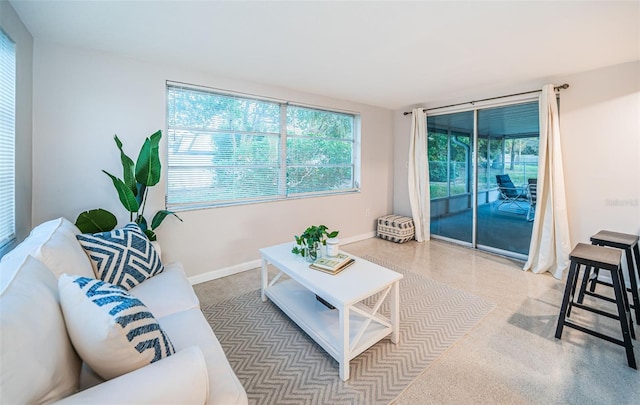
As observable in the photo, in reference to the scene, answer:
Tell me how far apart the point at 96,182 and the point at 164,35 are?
1.40 meters

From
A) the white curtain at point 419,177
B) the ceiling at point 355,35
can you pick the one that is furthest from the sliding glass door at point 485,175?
the ceiling at point 355,35

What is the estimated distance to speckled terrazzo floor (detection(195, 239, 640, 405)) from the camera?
1526 millimetres

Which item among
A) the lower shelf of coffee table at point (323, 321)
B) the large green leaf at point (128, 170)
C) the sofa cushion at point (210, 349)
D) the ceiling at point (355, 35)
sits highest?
the ceiling at point (355, 35)

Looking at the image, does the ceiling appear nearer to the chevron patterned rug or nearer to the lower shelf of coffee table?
the lower shelf of coffee table

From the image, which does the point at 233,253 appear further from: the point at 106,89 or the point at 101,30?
the point at 101,30

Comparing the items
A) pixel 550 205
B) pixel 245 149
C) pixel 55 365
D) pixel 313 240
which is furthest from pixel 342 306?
pixel 550 205

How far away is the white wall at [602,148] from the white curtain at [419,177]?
4.80ft

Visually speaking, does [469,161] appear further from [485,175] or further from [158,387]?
[158,387]

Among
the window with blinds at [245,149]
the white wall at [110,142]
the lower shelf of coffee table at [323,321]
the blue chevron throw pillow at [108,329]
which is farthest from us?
the window with blinds at [245,149]

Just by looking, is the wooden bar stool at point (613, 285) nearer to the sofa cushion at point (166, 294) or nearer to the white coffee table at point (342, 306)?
the white coffee table at point (342, 306)

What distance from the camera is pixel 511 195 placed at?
3.79 meters

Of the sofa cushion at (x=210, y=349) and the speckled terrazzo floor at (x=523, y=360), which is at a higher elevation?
the sofa cushion at (x=210, y=349)

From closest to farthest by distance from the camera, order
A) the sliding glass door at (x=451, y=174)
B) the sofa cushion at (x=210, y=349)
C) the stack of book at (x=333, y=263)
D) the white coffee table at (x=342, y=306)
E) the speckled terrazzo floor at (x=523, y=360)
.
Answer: the sofa cushion at (x=210, y=349)
the speckled terrazzo floor at (x=523, y=360)
the white coffee table at (x=342, y=306)
the stack of book at (x=333, y=263)
the sliding glass door at (x=451, y=174)

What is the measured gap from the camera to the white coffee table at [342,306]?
167 centimetres
